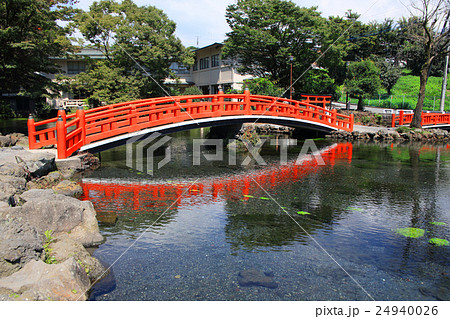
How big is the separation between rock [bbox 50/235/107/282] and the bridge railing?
86.6 feet

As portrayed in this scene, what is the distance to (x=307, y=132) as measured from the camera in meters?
26.2

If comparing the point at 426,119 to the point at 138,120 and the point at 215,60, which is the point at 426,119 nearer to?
the point at 215,60

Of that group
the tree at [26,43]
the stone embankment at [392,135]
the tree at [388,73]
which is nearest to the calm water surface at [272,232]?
the tree at [26,43]

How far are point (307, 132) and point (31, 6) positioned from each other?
18.4 m

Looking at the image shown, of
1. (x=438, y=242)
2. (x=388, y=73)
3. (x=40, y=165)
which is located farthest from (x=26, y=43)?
(x=388, y=73)

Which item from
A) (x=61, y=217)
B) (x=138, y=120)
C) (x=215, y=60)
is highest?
(x=215, y=60)

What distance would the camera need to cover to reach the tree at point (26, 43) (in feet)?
58.9

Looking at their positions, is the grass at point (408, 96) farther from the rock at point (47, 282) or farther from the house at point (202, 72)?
the rock at point (47, 282)

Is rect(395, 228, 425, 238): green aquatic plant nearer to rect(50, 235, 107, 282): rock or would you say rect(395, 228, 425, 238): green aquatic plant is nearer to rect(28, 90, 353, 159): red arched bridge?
rect(50, 235, 107, 282): rock

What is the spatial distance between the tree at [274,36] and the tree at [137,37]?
5459mm

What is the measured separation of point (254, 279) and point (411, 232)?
3828 mm

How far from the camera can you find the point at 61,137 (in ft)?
37.4

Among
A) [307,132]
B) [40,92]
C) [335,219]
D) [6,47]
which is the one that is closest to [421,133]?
[307,132]
